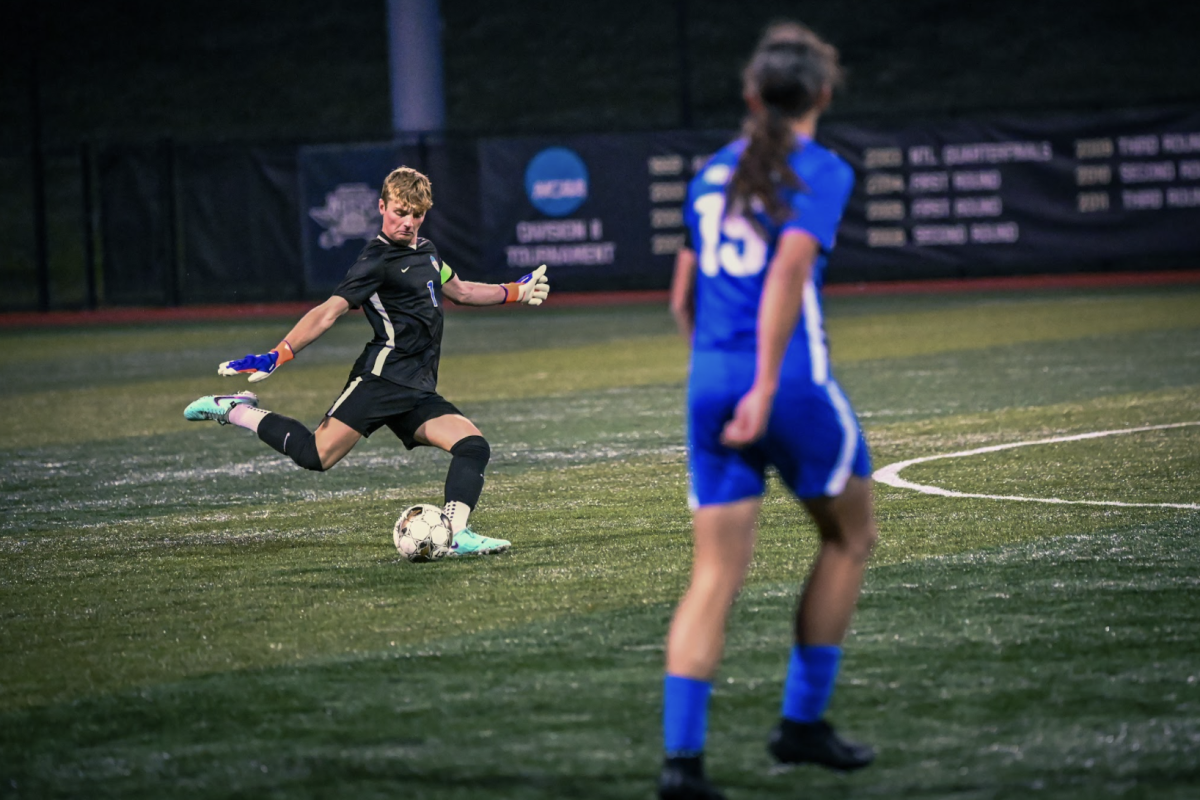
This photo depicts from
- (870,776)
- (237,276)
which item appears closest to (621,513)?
(870,776)

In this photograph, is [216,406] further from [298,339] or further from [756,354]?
[756,354]

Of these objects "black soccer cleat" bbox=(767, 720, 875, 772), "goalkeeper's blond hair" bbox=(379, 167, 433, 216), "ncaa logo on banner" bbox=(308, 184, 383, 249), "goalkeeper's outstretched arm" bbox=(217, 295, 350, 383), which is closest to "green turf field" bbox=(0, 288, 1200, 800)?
"black soccer cleat" bbox=(767, 720, 875, 772)

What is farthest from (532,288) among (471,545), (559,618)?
(559,618)

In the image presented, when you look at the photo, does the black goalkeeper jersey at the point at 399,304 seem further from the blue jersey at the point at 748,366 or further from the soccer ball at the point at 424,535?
the blue jersey at the point at 748,366

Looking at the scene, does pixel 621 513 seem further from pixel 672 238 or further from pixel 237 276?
pixel 237 276

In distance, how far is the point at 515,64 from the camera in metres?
45.0

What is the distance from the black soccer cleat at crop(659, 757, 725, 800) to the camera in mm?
3770

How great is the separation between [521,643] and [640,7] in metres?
42.9

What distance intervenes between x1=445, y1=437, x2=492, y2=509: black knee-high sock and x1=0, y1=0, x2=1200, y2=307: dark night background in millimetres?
32846

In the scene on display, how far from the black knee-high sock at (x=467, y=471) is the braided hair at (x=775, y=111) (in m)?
3.46

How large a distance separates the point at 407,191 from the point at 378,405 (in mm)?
943

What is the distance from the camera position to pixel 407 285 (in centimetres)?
720

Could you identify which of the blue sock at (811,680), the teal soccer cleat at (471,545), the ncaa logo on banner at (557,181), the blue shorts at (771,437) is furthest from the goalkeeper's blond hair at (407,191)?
the ncaa logo on banner at (557,181)

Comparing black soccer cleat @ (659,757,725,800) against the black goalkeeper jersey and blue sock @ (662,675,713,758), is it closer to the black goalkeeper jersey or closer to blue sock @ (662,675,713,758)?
blue sock @ (662,675,713,758)
